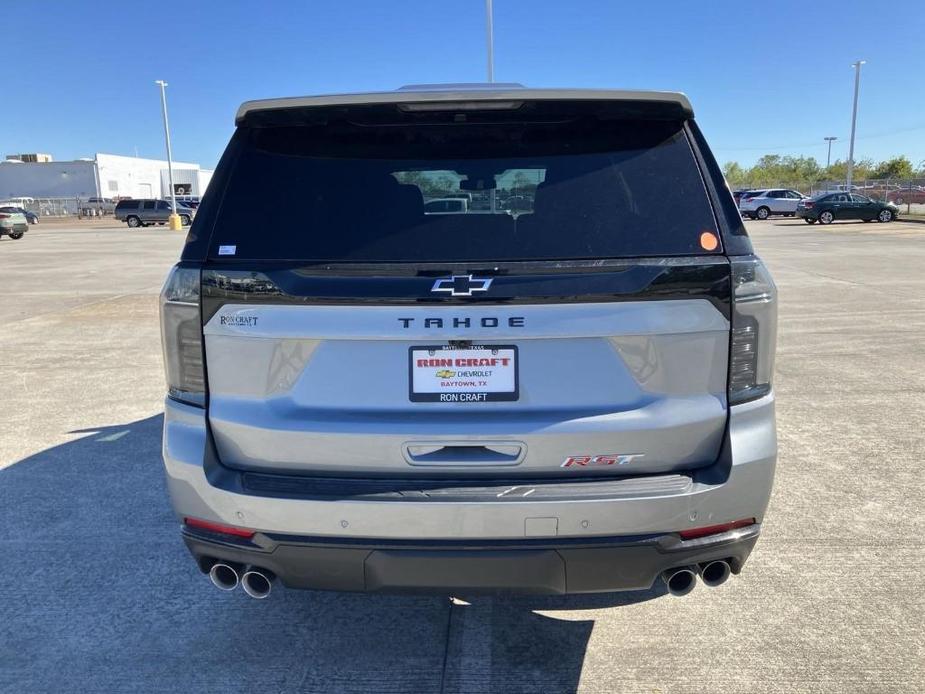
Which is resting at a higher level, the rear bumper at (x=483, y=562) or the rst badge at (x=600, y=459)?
the rst badge at (x=600, y=459)

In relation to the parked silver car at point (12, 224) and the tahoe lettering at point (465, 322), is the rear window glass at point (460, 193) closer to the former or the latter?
the tahoe lettering at point (465, 322)

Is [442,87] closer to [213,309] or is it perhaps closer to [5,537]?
[213,309]

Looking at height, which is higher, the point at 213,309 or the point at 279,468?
the point at 213,309

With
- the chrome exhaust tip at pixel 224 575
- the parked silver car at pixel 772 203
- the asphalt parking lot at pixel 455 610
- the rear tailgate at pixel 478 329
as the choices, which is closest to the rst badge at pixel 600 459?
the rear tailgate at pixel 478 329

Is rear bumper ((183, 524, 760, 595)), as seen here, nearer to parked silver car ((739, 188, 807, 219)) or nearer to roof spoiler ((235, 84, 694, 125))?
roof spoiler ((235, 84, 694, 125))

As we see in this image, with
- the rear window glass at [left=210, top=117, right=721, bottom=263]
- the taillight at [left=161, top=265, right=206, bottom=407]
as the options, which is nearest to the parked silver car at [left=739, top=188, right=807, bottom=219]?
the rear window glass at [left=210, top=117, right=721, bottom=263]

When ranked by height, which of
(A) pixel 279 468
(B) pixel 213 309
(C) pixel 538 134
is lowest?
(A) pixel 279 468

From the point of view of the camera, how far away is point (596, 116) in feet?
8.06

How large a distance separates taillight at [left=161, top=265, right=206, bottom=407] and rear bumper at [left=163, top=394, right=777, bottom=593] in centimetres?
18

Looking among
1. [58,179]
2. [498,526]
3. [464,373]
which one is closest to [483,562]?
[498,526]

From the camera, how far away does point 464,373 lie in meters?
2.30

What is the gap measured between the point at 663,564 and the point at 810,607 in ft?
4.20

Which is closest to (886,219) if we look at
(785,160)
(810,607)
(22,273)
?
(22,273)

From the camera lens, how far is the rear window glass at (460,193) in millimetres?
2344
